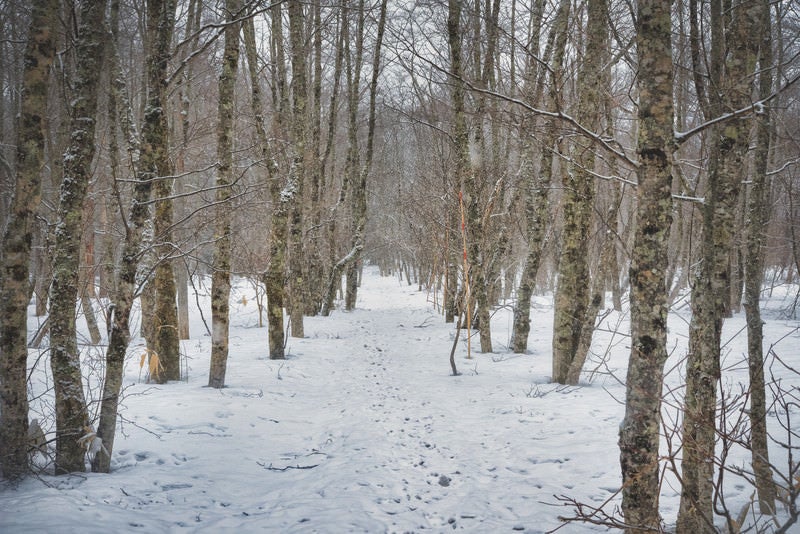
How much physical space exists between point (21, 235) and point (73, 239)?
32 centimetres

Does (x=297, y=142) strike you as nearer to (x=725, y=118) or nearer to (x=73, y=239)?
(x=73, y=239)

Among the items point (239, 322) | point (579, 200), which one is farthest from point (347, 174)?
point (579, 200)

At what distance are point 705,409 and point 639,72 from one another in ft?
7.38

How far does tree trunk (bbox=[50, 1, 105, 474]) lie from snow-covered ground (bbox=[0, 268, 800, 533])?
17.3 inches

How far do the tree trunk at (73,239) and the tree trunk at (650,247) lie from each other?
3.97 m

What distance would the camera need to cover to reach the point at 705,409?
10.2 ft

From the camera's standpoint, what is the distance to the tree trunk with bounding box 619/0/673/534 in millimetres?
2676

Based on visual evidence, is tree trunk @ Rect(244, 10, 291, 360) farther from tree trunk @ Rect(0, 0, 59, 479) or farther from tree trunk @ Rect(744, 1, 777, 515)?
tree trunk @ Rect(744, 1, 777, 515)

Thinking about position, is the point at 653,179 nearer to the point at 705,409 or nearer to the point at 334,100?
the point at 705,409

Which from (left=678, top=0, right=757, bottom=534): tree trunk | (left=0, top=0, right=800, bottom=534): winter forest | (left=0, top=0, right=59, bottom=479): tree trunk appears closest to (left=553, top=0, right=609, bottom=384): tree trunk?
(left=0, top=0, right=800, bottom=534): winter forest

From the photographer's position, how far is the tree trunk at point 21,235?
3363 millimetres

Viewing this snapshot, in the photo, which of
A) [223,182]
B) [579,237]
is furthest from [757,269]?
[223,182]

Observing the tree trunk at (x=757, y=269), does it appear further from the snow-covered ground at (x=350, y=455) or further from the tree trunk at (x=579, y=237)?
the tree trunk at (x=579, y=237)

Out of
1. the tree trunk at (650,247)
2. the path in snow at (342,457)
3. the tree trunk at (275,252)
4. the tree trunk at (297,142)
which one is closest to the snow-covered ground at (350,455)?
the path in snow at (342,457)
